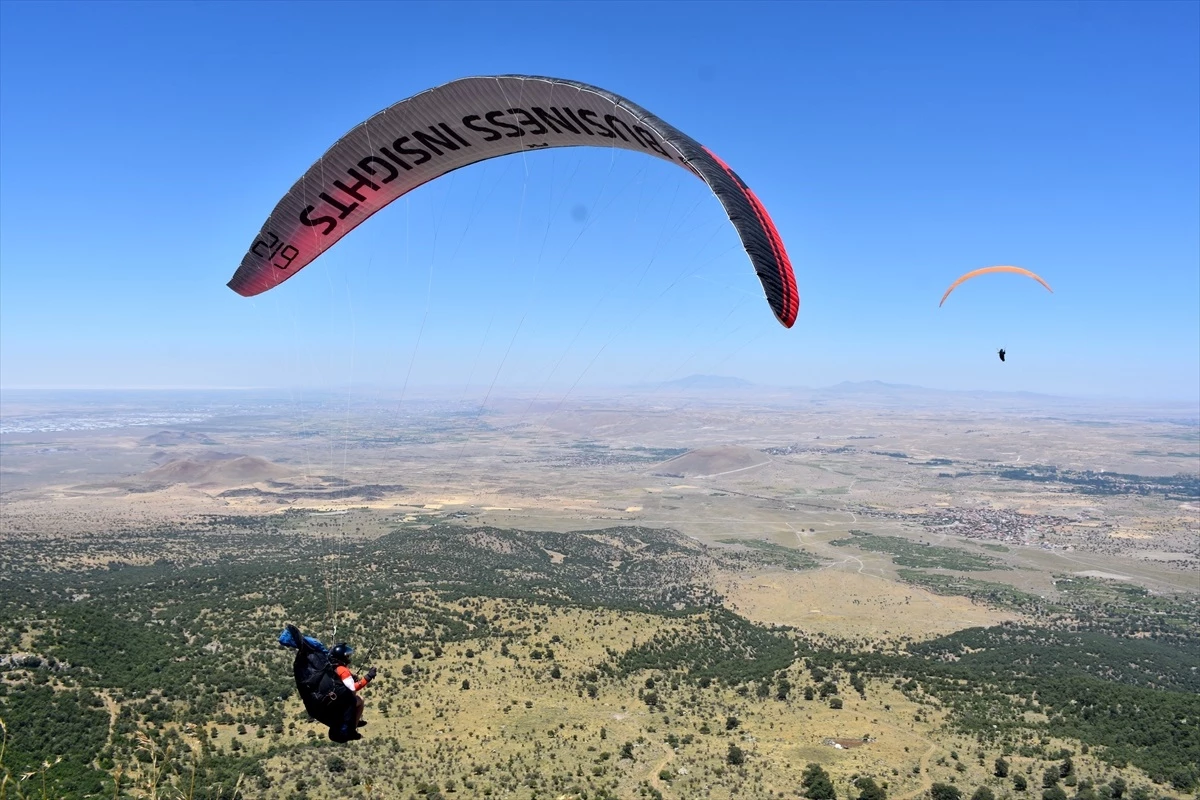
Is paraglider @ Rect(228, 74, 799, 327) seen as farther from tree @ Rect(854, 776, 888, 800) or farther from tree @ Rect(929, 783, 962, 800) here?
tree @ Rect(929, 783, 962, 800)

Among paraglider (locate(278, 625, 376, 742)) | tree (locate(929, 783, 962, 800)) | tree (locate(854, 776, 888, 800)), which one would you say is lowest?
tree (locate(929, 783, 962, 800))

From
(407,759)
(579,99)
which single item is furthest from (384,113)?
(407,759)

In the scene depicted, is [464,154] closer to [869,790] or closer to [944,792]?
[869,790]

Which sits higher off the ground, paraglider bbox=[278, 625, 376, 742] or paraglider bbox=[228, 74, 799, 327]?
paraglider bbox=[228, 74, 799, 327]

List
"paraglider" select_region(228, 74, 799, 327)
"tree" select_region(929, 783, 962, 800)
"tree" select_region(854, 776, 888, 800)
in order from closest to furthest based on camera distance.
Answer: "paraglider" select_region(228, 74, 799, 327), "tree" select_region(854, 776, 888, 800), "tree" select_region(929, 783, 962, 800)

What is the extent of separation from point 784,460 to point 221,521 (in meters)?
116

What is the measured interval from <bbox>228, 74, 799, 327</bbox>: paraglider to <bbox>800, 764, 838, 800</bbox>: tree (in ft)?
48.5

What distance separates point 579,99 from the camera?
1109 centimetres

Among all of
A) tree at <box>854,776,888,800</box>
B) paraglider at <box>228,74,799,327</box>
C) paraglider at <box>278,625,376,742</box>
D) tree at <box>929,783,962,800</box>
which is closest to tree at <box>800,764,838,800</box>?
tree at <box>854,776,888,800</box>

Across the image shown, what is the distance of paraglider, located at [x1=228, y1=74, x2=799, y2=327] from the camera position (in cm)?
949

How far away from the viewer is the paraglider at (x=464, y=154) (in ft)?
31.1

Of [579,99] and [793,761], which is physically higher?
[579,99]

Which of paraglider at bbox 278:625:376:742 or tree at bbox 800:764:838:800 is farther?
tree at bbox 800:764:838:800

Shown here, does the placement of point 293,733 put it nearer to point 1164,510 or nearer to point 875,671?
point 875,671
